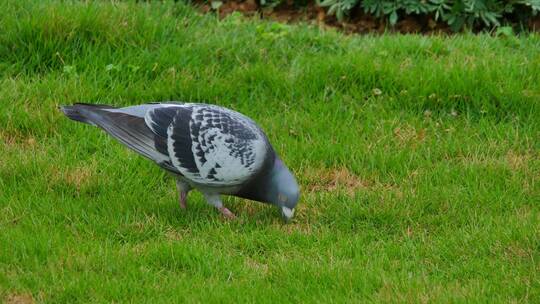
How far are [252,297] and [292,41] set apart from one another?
3.03 m

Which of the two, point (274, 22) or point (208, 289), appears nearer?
point (208, 289)

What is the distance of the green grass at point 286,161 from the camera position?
15.1ft

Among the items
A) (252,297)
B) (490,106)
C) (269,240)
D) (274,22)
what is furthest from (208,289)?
(274,22)

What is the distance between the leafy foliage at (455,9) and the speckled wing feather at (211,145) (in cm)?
273

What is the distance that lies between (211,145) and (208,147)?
19 millimetres

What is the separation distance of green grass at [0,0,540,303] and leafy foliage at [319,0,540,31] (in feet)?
1.25

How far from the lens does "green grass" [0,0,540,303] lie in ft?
15.1

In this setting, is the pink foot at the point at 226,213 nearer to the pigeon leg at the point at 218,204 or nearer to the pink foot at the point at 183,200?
the pigeon leg at the point at 218,204

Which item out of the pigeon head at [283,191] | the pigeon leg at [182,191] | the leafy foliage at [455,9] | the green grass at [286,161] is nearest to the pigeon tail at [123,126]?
the pigeon leg at [182,191]

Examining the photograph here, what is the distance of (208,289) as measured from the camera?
176 inches

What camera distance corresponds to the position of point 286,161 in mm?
5898

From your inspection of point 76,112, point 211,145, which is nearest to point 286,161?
point 211,145

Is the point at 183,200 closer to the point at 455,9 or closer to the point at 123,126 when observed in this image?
the point at 123,126

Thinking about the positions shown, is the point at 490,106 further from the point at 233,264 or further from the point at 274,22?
the point at 233,264
